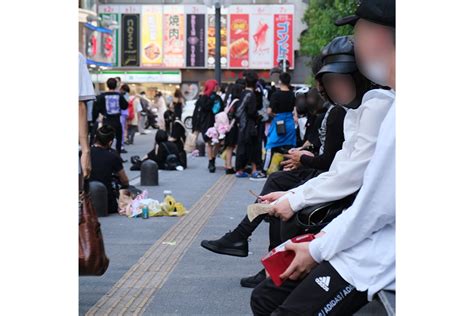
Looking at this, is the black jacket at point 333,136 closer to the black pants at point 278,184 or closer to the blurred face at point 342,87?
the black pants at point 278,184

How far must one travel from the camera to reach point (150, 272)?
6906 mm

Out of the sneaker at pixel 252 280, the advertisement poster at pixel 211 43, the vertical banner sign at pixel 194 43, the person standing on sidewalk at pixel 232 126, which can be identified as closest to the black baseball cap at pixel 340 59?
the sneaker at pixel 252 280

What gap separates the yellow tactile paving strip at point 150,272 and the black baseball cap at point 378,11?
3.35m

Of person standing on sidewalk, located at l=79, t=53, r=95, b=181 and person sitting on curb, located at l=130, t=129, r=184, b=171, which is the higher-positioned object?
person standing on sidewalk, located at l=79, t=53, r=95, b=181

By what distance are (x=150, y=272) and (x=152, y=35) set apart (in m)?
54.0

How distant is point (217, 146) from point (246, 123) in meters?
1.64

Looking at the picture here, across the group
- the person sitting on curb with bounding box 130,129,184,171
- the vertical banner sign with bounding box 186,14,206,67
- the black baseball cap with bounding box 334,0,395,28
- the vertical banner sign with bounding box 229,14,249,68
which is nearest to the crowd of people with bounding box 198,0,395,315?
the black baseball cap with bounding box 334,0,395,28

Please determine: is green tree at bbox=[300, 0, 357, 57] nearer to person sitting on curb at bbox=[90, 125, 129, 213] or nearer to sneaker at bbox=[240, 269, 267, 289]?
person sitting on curb at bbox=[90, 125, 129, 213]

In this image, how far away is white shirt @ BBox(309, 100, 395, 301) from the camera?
8.38 feet

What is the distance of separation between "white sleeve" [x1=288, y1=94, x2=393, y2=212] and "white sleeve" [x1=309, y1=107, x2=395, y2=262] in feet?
1.03
